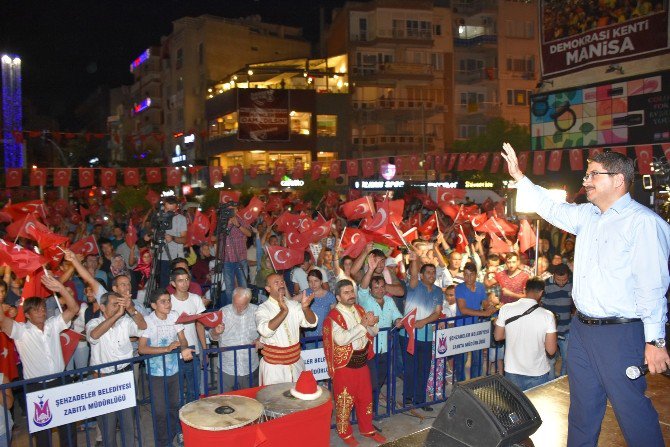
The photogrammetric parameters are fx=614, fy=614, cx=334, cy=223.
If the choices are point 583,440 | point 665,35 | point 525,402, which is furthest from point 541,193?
point 665,35

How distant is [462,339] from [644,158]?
12.6 metres

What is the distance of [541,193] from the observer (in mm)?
4016

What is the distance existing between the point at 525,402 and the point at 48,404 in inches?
166

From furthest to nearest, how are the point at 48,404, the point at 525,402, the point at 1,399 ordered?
the point at 1,399
the point at 48,404
the point at 525,402

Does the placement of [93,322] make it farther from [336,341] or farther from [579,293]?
[579,293]

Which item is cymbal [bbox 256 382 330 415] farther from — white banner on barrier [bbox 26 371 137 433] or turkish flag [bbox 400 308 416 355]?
turkish flag [bbox 400 308 416 355]

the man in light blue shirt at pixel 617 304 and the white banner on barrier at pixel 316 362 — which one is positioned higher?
the man in light blue shirt at pixel 617 304

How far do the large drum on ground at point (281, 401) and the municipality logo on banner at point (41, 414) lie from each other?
1995 mm

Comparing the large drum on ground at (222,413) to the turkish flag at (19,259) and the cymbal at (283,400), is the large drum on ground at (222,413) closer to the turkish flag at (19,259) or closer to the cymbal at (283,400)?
the cymbal at (283,400)

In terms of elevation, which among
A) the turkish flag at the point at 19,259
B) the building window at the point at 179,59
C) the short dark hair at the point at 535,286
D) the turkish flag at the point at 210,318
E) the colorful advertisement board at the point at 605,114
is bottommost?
the turkish flag at the point at 210,318

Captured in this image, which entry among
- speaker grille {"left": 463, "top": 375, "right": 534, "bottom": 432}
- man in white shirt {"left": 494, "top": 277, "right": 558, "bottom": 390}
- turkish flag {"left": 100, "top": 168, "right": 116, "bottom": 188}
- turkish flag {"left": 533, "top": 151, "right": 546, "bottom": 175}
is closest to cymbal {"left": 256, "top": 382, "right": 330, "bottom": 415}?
speaker grille {"left": 463, "top": 375, "right": 534, "bottom": 432}

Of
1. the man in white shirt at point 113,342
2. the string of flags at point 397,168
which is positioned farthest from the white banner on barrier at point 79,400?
the string of flags at point 397,168

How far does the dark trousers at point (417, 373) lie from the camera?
7988 mm

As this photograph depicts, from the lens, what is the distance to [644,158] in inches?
695
